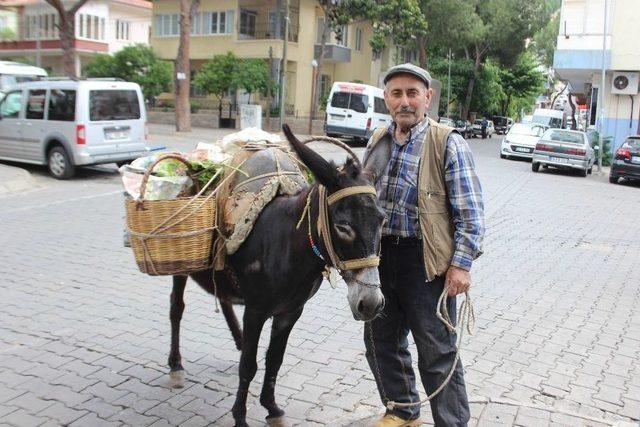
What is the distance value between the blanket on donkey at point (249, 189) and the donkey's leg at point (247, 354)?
1.31 ft

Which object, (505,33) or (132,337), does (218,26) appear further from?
(132,337)

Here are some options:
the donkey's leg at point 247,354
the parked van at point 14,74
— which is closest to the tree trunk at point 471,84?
the parked van at point 14,74

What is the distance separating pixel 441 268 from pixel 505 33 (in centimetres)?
4749

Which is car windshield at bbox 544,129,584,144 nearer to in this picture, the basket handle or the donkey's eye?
the basket handle

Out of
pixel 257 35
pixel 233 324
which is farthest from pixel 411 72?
pixel 257 35

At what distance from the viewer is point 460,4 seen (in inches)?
1556

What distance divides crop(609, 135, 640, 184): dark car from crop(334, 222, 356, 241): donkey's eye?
1979 cm

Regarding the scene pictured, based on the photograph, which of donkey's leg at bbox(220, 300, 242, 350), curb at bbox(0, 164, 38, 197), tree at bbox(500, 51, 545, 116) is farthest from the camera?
tree at bbox(500, 51, 545, 116)

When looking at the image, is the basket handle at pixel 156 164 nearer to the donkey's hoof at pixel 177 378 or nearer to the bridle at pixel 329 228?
the bridle at pixel 329 228

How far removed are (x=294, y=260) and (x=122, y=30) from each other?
53600 mm

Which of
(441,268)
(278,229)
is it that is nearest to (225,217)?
(278,229)

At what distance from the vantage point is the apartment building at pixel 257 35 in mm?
37344

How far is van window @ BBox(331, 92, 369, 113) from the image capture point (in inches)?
1090

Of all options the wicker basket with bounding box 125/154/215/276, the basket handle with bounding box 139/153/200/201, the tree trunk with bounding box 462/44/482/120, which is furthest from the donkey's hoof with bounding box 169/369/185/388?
the tree trunk with bounding box 462/44/482/120
